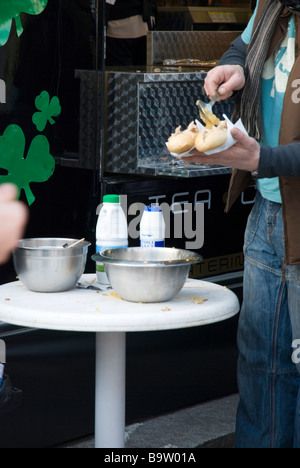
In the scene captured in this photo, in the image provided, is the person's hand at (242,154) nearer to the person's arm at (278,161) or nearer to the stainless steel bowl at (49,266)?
the person's arm at (278,161)

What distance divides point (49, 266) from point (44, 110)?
1198 mm

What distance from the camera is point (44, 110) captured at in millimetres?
3902

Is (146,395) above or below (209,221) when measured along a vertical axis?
below

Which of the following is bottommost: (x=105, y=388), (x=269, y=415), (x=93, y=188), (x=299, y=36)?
(x=269, y=415)

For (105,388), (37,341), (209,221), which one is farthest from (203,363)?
(105,388)

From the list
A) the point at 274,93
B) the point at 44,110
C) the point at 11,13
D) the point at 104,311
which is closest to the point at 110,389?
the point at 104,311

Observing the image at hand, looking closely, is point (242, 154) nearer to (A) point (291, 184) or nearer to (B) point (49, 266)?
(A) point (291, 184)

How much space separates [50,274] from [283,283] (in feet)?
2.76

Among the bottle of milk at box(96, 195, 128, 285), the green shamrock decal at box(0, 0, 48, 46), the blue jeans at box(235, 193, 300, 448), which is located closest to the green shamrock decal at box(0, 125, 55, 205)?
the green shamrock decal at box(0, 0, 48, 46)

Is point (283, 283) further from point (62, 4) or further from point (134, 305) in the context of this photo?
point (62, 4)

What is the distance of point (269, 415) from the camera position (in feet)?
10.9

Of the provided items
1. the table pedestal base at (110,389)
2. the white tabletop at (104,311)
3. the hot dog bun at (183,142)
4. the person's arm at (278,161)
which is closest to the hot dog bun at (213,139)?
the hot dog bun at (183,142)

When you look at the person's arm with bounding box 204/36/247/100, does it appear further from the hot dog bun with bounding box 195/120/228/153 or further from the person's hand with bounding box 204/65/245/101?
the hot dog bun with bounding box 195/120/228/153

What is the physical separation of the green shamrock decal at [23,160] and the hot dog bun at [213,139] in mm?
1255
